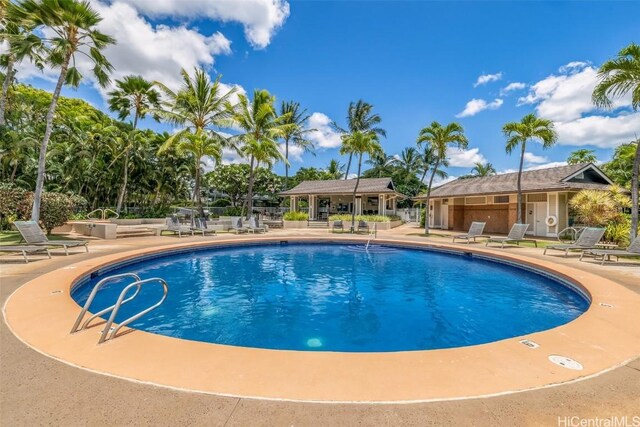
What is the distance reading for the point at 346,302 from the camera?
21.4 feet

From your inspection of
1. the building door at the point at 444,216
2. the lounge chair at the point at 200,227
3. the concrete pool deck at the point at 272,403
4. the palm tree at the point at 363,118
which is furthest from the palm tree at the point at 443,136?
the palm tree at the point at 363,118

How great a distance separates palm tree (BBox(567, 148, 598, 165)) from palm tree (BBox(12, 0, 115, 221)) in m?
44.7

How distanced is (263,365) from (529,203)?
67.9 feet

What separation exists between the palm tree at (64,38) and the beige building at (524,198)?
834 inches

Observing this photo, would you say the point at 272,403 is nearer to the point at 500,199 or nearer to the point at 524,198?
the point at 524,198

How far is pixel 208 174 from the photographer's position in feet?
124

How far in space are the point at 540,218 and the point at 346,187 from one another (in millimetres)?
15736

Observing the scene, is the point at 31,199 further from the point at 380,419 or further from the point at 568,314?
the point at 568,314

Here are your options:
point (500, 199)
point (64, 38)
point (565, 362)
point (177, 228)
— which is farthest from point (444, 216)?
point (64, 38)

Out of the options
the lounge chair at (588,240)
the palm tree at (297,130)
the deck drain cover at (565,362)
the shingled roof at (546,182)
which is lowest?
the deck drain cover at (565,362)

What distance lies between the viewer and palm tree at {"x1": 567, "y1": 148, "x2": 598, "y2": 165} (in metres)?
34.2

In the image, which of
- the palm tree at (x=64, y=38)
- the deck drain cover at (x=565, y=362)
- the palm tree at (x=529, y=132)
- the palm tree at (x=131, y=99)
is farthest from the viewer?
the palm tree at (x=131, y=99)

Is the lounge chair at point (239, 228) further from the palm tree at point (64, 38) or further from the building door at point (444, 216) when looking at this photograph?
the building door at point (444, 216)

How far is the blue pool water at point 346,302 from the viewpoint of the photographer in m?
4.82
